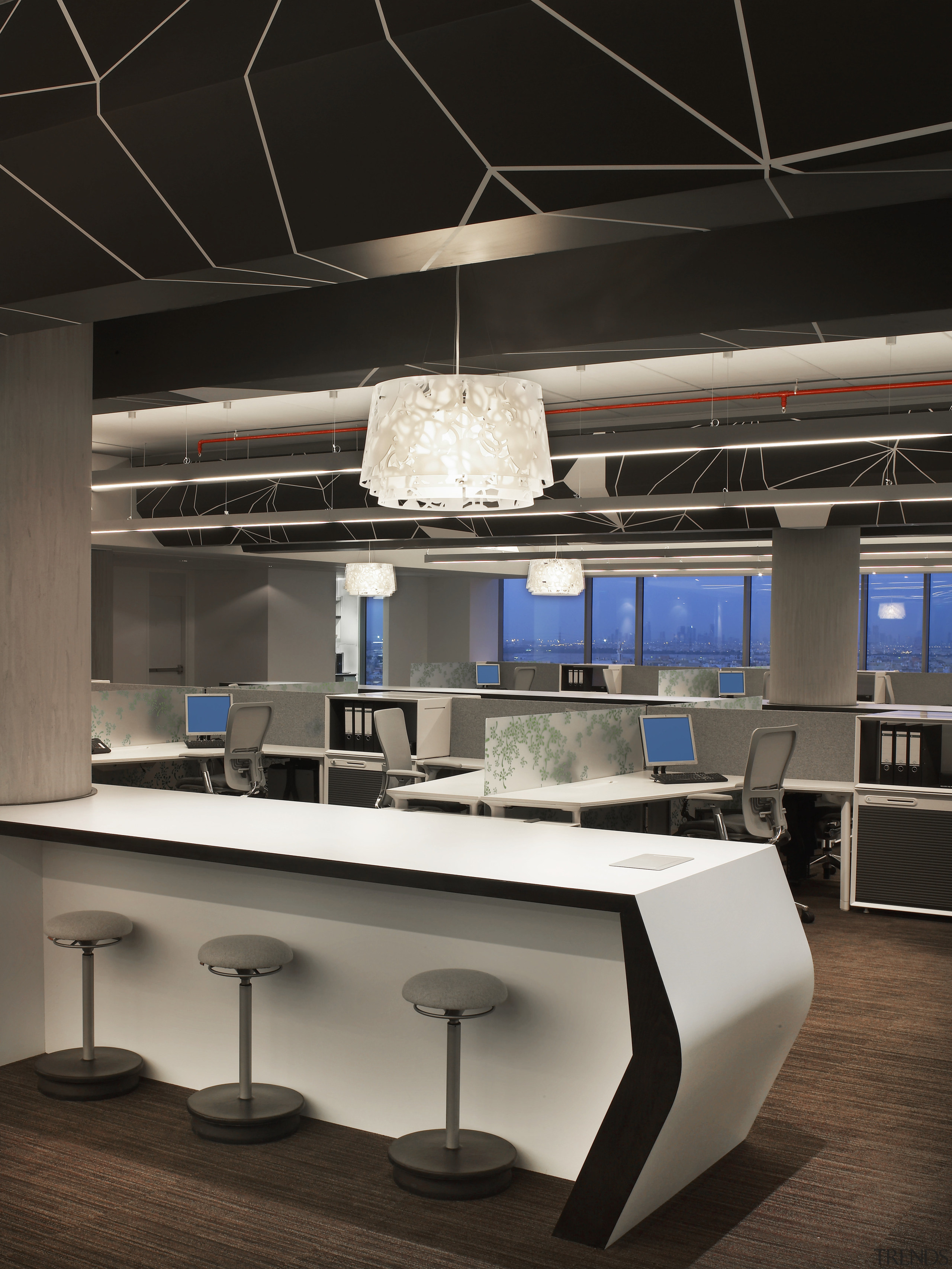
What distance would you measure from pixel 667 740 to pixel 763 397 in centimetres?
260

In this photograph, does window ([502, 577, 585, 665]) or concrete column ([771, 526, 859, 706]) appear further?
window ([502, 577, 585, 665])

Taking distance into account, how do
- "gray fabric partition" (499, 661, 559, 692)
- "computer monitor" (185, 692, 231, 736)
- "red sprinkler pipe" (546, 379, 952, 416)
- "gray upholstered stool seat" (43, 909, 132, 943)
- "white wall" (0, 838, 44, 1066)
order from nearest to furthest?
1. "gray upholstered stool seat" (43, 909, 132, 943)
2. "white wall" (0, 838, 44, 1066)
3. "red sprinkler pipe" (546, 379, 952, 416)
4. "computer monitor" (185, 692, 231, 736)
5. "gray fabric partition" (499, 661, 559, 692)

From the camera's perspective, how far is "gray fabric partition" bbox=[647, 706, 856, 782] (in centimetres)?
711

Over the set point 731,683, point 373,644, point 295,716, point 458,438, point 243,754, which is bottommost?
point 243,754

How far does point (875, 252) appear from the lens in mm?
3648

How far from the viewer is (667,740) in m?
7.07

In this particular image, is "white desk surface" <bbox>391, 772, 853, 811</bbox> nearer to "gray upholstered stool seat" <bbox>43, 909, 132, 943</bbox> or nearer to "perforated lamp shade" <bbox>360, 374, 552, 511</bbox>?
"gray upholstered stool seat" <bbox>43, 909, 132, 943</bbox>

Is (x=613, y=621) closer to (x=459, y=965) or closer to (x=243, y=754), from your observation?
(x=243, y=754)

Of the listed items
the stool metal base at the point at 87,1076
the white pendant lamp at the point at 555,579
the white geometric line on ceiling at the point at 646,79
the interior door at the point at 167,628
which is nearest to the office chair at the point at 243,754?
the stool metal base at the point at 87,1076

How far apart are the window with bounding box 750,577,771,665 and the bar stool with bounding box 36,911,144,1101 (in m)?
16.6

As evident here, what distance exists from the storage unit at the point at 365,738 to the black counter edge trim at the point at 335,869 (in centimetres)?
445

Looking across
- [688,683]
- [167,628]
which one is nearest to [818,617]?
[688,683]

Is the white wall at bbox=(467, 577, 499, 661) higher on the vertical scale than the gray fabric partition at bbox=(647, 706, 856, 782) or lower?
higher

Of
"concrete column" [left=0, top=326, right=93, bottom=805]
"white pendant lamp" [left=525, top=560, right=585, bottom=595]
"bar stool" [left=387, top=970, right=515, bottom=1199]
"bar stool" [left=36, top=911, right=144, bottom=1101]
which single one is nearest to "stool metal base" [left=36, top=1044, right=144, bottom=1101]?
"bar stool" [left=36, top=911, right=144, bottom=1101]
